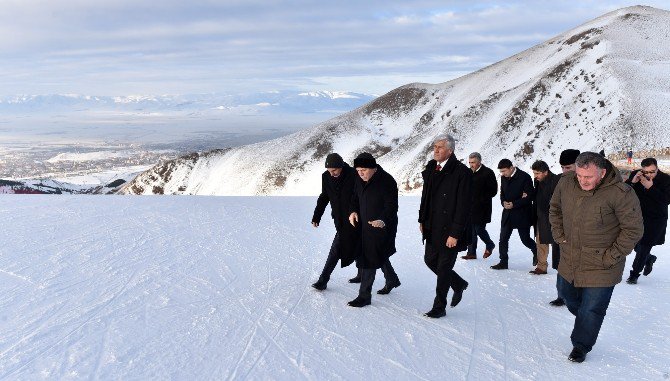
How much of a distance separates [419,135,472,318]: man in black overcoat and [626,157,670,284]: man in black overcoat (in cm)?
350

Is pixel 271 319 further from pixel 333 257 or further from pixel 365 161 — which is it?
pixel 365 161

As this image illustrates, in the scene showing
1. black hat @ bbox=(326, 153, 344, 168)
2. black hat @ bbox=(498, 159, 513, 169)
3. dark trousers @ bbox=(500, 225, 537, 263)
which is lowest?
dark trousers @ bbox=(500, 225, 537, 263)

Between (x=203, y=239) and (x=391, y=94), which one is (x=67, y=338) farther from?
(x=391, y=94)

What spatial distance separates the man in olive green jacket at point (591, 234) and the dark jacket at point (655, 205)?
3424 millimetres

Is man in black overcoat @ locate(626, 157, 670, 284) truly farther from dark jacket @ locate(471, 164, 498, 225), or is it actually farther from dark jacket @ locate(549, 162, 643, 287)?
dark jacket @ locate(549, 162, 643, 287)

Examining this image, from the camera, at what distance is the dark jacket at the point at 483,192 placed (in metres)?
8.59

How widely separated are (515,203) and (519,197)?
121 millimetres

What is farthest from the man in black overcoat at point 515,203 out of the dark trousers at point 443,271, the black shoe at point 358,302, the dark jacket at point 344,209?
the black shoe at point 358,302

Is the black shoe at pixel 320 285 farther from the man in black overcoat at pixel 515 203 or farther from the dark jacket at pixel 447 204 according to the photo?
the man in black overcoat at pixel 515 203

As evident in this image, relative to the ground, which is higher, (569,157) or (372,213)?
(569,157)

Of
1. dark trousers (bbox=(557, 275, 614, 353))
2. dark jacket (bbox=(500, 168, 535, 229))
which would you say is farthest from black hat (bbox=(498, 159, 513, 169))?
dark trousers (bbox=(557, 275, 614, 353))

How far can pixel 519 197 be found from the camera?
834 cm

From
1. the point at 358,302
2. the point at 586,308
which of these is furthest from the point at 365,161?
the point at 586,308

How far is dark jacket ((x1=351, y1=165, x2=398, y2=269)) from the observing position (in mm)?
6051
